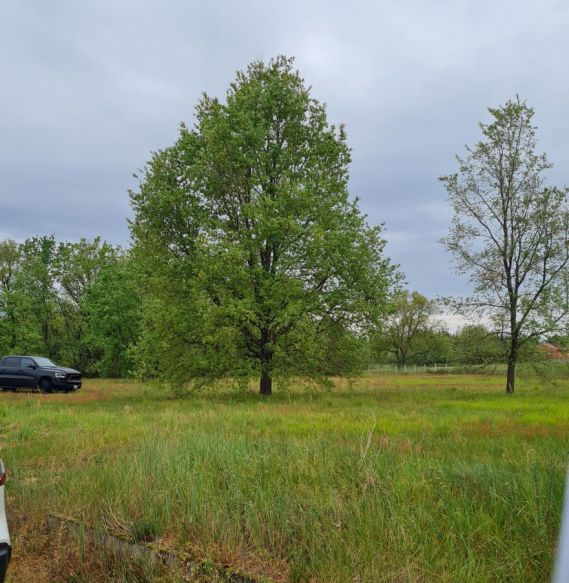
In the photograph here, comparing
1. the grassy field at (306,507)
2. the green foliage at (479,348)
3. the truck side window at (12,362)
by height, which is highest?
the green foliage at (479,348)

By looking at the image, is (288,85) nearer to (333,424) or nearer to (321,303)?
(321,303)

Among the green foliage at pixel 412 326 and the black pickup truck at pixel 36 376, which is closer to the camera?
the black pickup truck at pixel 36 376

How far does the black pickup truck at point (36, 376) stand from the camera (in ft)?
88.4

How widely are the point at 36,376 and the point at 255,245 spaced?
15747mm

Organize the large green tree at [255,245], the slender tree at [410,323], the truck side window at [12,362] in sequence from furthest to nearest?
the slender tree at [410,323] → the truck side window at [12,362] → the large green tree at [255,245]

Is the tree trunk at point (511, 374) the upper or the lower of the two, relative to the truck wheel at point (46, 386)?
upper

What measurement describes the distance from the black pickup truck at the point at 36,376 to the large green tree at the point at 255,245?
7.40m

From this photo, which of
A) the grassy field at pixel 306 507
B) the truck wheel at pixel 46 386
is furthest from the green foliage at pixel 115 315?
the grassy field at pixel 306 507

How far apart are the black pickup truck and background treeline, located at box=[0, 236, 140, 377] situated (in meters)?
16.9

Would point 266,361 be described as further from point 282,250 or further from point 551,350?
point 551,350

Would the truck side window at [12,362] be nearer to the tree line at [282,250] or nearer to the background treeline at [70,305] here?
the tree line at [282,250]

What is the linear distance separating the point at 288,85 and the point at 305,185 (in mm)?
5144

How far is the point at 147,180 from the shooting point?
22219 mm

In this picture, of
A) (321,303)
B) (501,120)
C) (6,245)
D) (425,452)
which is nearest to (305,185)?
(321,303)
